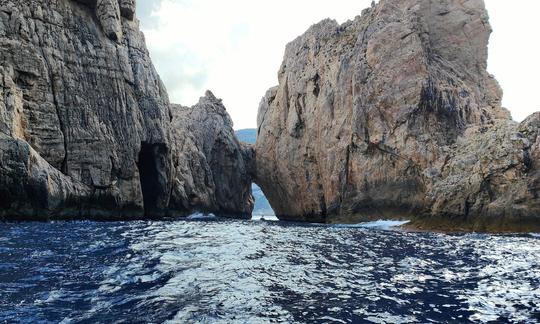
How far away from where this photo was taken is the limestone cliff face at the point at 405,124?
42.5m

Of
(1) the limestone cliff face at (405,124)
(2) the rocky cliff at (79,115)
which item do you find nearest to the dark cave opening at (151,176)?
(2) the rocky cliff at (79,115)

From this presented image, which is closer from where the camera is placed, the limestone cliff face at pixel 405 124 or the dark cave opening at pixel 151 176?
the limestone cliff face at pixel 405 124

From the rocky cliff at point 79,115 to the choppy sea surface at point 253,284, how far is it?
50.7ft

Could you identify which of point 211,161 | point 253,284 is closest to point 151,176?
point 211,161

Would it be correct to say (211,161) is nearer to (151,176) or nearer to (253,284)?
(151,176)

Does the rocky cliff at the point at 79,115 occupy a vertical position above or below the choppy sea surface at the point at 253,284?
above

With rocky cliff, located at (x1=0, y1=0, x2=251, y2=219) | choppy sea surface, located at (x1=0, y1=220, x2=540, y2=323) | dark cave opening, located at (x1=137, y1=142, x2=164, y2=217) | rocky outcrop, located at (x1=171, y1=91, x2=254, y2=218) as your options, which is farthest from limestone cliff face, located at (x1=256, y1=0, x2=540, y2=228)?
dark cave opening, located at (x1=137, y1=142, x2=164, y2=217)

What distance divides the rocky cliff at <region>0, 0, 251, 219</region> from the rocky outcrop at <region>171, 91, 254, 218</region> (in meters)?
12.4

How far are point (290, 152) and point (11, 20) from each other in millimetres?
46495

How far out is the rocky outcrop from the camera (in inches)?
2793

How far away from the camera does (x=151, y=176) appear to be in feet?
184

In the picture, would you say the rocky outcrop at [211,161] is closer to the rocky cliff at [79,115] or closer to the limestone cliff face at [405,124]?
the rocky cliff at [79,115]

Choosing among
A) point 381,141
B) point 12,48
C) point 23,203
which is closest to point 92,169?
point 23,203

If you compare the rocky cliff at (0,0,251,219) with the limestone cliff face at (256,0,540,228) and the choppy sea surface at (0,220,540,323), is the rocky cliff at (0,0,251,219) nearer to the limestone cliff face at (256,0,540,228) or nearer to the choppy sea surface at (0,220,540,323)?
the choppy sea surface at (0,220,540,323)
